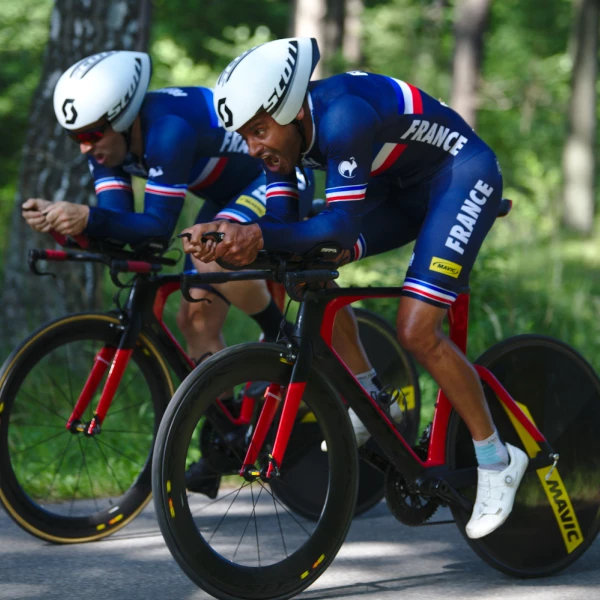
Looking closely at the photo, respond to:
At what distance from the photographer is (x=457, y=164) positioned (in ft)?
13.5

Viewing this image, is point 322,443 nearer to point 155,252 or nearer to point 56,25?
point 155,252

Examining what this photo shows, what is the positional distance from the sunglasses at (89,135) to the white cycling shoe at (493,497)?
2111 mm

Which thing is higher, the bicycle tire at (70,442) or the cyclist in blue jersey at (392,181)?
the cyclist in blue jersey at (392,181)

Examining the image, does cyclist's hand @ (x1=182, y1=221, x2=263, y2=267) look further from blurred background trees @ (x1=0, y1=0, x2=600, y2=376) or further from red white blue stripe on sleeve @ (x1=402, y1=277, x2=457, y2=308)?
blurred background trees @ (x1=0, y1=0, x2=600, y2=376)

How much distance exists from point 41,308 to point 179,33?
804 inches

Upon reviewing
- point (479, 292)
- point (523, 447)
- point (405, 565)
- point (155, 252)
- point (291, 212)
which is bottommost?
point (479, 292)

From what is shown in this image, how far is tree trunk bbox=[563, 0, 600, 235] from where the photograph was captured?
20734 mm

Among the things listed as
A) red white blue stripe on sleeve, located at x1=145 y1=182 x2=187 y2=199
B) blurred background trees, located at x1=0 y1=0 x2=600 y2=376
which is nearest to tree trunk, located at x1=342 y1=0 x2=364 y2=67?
blurred background trees, located at x1=0 y1=0 x2=600 y2=376

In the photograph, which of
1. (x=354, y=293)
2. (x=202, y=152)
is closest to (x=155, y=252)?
(x=202, y=152)

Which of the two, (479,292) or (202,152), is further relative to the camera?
(479,292)

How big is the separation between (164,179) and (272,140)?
928 mm

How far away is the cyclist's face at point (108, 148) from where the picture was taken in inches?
184

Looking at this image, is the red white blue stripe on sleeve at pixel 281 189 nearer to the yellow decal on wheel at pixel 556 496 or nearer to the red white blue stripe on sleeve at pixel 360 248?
the red white blue stripe on sleeve at pixel 360 248

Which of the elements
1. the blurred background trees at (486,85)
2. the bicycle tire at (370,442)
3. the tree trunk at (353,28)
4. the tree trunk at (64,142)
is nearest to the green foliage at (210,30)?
the blurred background trees at (486,85)
